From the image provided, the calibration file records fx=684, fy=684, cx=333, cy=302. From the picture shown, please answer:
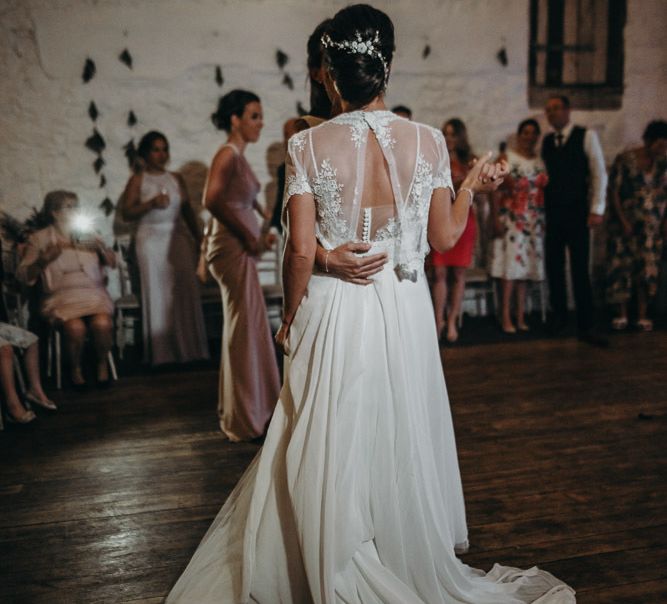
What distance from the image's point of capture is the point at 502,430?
3475 millimetres

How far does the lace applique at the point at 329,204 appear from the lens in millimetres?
1752

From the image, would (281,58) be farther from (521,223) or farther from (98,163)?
(521,223)

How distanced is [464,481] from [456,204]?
56.5 inches

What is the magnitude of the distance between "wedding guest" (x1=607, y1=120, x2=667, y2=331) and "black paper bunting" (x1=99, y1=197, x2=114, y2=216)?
13.8 feet

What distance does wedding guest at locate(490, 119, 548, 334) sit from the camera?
18.4 ft

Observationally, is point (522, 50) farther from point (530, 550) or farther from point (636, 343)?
point (530, 550)

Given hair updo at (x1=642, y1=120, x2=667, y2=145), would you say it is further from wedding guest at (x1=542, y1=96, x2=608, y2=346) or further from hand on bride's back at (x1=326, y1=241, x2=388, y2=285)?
hand on bride's back at (x1=326, y1=241, x2=388, y2=285)

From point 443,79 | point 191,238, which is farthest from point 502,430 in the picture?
point 443,79

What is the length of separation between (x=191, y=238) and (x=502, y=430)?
2927mm

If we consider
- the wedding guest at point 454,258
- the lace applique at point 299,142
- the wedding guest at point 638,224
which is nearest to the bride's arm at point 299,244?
the lace applique at point 299,142

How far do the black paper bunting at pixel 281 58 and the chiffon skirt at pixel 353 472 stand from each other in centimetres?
435

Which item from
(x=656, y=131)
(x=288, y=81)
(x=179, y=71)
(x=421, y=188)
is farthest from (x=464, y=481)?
(x=179, y=71)

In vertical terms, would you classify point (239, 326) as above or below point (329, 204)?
below

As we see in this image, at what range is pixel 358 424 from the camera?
1.82 m
